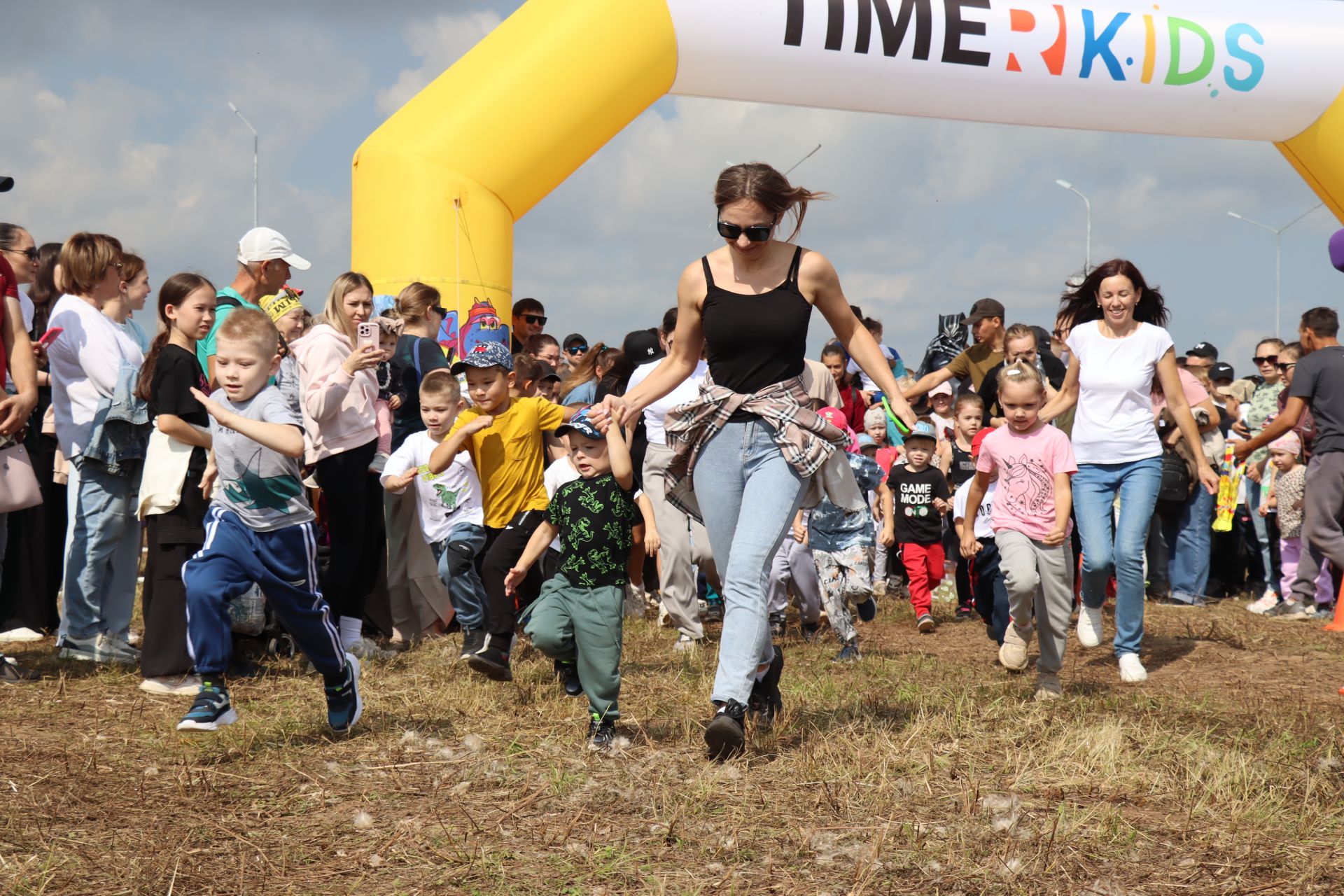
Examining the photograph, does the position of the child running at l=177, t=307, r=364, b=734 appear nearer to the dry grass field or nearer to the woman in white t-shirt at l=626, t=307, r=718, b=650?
the dry grass field

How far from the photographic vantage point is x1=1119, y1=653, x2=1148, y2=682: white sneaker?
24.7ft

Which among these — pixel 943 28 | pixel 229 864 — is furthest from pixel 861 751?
pixel 943 28

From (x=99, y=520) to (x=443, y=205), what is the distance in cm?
480

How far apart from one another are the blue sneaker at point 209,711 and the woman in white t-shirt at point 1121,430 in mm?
4567

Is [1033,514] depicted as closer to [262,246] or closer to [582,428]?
[582,428]

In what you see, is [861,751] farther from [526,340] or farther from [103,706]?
[526,340]

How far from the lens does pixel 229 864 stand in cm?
378

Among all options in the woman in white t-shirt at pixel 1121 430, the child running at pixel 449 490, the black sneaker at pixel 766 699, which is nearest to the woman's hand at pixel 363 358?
the child running at pixel 449 490

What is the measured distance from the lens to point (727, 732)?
4809 millimetres

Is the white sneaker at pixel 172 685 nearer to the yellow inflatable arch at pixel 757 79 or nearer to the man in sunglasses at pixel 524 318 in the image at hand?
the yellow inflatable arch at pixel 757 79

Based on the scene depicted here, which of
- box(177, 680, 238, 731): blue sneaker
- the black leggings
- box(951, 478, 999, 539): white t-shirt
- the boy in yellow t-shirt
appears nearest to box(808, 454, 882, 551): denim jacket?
box(951, 478, 999, 539): white t-shirt

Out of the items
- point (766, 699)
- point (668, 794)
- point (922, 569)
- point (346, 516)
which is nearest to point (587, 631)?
point (766, 699)

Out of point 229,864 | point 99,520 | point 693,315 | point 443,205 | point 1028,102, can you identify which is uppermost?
point 1028,102

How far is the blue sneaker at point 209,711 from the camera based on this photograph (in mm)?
5188
